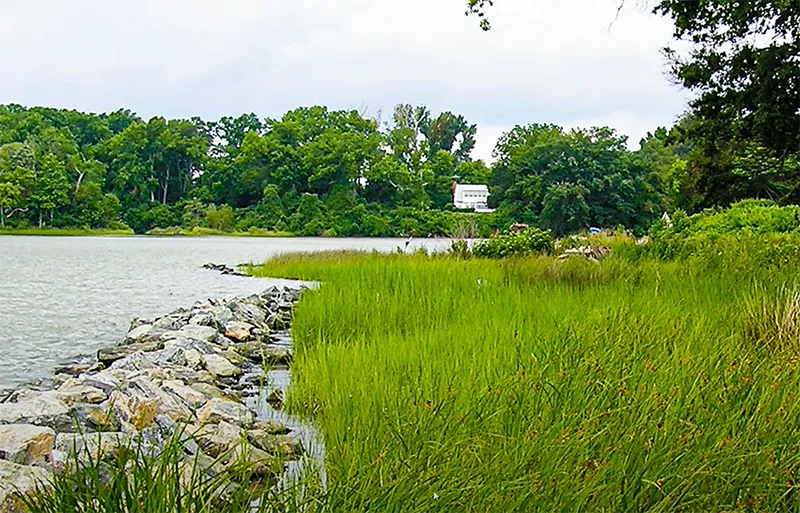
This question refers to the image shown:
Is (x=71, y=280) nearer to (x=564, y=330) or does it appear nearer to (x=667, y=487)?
(x=564, y=330)

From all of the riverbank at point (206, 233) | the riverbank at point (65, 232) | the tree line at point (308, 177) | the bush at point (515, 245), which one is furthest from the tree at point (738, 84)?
the riverbank at point (65, 232)

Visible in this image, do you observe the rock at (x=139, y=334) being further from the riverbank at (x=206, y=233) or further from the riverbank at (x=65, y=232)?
the riverbank at (x=65, y=232)

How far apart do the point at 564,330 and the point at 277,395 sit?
5.62ft

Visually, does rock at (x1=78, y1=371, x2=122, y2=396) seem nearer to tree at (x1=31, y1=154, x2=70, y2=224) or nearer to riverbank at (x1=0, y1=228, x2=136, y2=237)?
riverbank at (x1=0, y1=228, x2=136, y2=237)

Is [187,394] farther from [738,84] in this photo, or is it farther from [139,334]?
[738,84]

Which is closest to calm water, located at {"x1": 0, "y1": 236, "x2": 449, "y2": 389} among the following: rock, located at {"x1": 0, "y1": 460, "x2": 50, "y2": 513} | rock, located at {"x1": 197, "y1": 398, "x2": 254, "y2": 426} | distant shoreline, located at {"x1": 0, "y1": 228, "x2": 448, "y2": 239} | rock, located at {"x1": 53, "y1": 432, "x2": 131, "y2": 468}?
rock, located at {"x1": 197, "y1": 398, "x2": 254, "y2": 426}

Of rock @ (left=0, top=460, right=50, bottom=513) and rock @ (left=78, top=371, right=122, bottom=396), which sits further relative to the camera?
rock @ (left=78, top=371, right=122, bottom=396)

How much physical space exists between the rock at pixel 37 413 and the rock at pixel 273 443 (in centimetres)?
84

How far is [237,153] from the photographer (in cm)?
6206

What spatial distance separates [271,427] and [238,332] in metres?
3.25

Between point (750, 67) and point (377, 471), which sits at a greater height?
point (750, 67)

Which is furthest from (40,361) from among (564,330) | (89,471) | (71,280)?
(71,280)

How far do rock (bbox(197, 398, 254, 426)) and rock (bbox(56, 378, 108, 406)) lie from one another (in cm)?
60

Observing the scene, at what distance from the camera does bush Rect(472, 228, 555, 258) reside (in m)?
15.3
